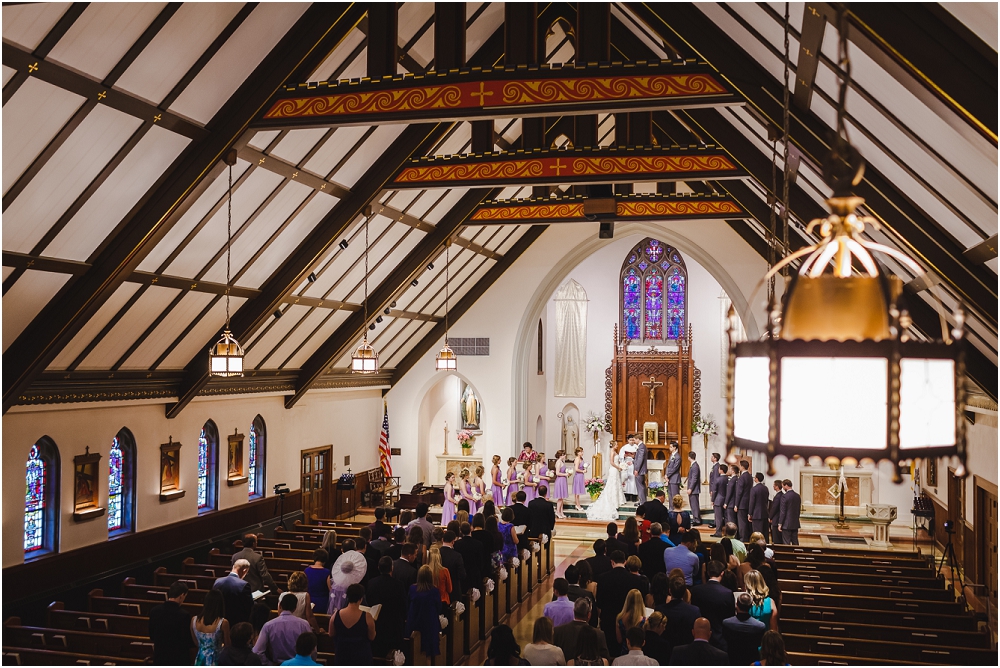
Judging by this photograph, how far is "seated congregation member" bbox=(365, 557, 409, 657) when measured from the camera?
6719 millimetres

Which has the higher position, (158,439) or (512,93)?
(512,93)

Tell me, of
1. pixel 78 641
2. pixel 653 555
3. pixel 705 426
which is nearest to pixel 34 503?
pixel 78 641

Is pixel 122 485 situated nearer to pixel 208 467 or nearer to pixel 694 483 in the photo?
pixel 208 467

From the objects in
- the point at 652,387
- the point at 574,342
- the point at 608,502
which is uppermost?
the point at 574,342

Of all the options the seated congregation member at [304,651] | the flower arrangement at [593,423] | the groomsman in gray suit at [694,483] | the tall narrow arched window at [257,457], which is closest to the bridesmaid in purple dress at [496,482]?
the groomsman in gray suit at [694,483]

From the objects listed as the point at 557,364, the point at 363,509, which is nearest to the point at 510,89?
the point at 363,509

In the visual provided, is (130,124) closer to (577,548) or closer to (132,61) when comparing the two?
(132,61)

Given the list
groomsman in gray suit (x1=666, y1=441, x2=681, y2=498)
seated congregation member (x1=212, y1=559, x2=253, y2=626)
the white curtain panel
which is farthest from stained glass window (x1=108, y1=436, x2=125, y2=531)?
the white curtain panel

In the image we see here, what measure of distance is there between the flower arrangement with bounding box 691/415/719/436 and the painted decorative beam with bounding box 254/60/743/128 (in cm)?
1400

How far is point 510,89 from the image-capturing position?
714cm

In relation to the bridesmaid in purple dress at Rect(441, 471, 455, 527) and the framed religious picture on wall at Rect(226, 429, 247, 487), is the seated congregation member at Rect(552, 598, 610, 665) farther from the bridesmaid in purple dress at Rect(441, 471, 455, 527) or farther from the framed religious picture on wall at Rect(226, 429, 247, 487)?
the framed religious picture on wall at Rect(226, 429, 247, 487)

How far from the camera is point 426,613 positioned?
7125 mm

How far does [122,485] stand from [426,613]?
6.02m

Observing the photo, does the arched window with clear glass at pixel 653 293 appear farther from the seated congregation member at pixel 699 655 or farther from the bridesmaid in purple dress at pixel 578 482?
the seated congregation member at pixel 699 655
